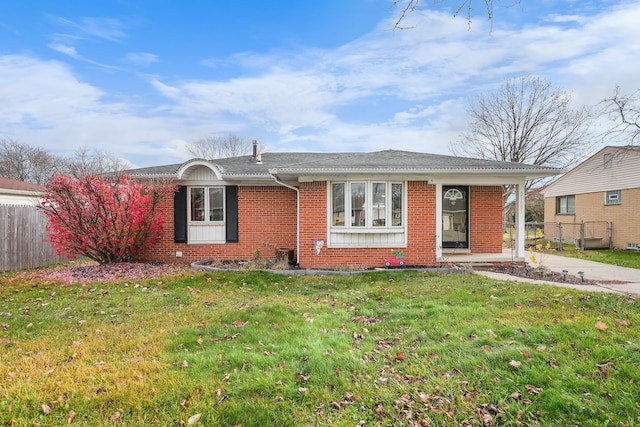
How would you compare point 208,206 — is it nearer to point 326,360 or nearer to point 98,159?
point 326,360

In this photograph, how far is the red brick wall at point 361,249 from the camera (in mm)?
9211

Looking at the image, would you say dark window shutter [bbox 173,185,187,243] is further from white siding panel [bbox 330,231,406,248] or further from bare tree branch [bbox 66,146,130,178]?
bare tree branch [bbox 66,146,130,178]

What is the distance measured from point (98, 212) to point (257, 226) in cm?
445

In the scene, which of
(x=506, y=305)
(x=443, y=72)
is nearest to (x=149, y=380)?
(x=506, y=305)

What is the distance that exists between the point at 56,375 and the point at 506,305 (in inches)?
245

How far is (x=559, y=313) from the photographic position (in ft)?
16.3

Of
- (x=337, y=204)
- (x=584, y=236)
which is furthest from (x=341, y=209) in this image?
(x=584, y=236)

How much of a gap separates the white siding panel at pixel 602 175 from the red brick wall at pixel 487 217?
34.9 feet

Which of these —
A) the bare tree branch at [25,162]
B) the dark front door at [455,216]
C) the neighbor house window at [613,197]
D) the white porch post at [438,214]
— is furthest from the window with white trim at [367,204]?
the bare tree branch at [25,162]

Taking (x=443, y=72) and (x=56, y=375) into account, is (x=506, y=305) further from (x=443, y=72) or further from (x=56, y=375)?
(x=443, y=72)

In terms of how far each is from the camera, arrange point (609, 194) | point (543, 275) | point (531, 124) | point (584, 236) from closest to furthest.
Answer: point (543, 275), point (609, 194), point (584, 236), point (531, 124)

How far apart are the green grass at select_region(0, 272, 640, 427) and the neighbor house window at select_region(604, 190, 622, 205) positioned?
48.2 ft

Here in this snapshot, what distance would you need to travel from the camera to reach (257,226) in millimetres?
10711

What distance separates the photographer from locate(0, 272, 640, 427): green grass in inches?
107
